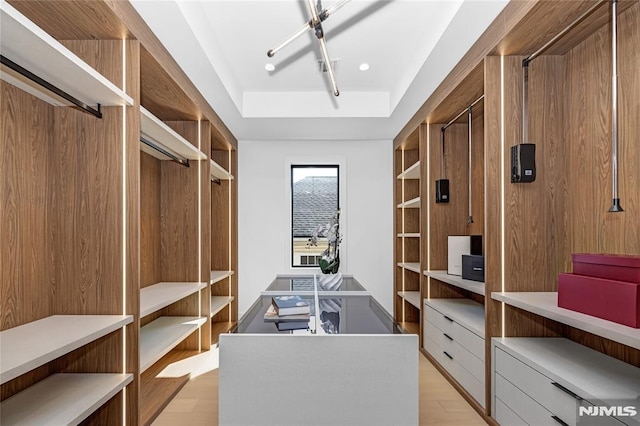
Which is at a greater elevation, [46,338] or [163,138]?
[163,138]

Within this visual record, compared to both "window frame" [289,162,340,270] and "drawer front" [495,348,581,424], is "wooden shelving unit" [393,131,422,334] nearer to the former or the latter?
"window frame" [289,162,340,270]

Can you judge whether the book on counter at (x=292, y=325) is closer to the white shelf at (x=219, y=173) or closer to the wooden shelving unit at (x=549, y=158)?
the wooden shelving unit at (x=549, y=158)

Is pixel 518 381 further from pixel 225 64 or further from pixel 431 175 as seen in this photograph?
pixel 225 64

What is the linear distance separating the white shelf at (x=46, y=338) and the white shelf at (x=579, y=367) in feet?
7.13

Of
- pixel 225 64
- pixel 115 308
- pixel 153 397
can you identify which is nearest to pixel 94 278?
pixel 115 308

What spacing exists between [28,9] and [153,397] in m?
2.51

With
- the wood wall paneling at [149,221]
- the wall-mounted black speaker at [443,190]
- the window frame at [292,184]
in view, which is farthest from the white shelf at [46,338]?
the window frame at [292,184]

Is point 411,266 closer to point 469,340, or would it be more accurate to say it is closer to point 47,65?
point 469,340

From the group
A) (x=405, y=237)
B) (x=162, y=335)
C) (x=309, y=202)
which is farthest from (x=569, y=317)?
(x=309, y=202)

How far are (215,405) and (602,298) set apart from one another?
2.46 metres

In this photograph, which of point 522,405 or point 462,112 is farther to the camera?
point 462,112

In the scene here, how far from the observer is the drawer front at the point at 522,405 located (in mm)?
1981

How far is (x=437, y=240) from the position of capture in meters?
4.12

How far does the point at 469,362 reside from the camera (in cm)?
291
